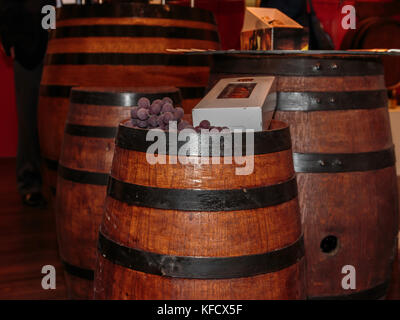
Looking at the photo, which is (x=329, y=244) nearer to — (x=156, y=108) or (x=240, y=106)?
(x=240, y=106)

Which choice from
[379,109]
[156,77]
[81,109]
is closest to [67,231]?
[81,109]

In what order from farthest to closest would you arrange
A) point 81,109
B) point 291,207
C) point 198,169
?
point 81,109 < point 291,207 < point 198,169

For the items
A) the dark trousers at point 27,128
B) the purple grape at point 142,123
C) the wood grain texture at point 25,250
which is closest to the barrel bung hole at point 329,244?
the purple grape at point 142,123

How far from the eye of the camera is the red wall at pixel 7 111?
6.15 metres

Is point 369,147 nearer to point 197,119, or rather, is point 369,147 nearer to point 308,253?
point 308,253

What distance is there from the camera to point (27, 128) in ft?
14.6

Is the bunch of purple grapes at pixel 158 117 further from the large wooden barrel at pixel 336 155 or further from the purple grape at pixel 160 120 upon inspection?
the large wooden barrel at pixel 336 155

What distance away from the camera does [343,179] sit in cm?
208

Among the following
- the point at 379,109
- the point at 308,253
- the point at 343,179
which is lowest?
the point at 308,253

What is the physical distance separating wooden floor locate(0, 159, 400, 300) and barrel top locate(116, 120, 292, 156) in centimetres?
150

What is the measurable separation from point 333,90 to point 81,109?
3.14ft

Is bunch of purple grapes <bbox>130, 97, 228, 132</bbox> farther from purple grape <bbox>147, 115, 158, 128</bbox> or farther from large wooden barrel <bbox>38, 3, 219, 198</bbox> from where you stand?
large wooden barrel <bbox>38, 3, 219, 198</bbox>

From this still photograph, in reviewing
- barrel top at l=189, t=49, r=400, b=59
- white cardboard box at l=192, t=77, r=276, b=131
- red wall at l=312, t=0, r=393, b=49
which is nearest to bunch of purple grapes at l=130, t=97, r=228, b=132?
white cardboard box at l=192, t=77, r=276, b=131

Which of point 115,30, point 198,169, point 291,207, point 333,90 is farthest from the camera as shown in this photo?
point 115,30
